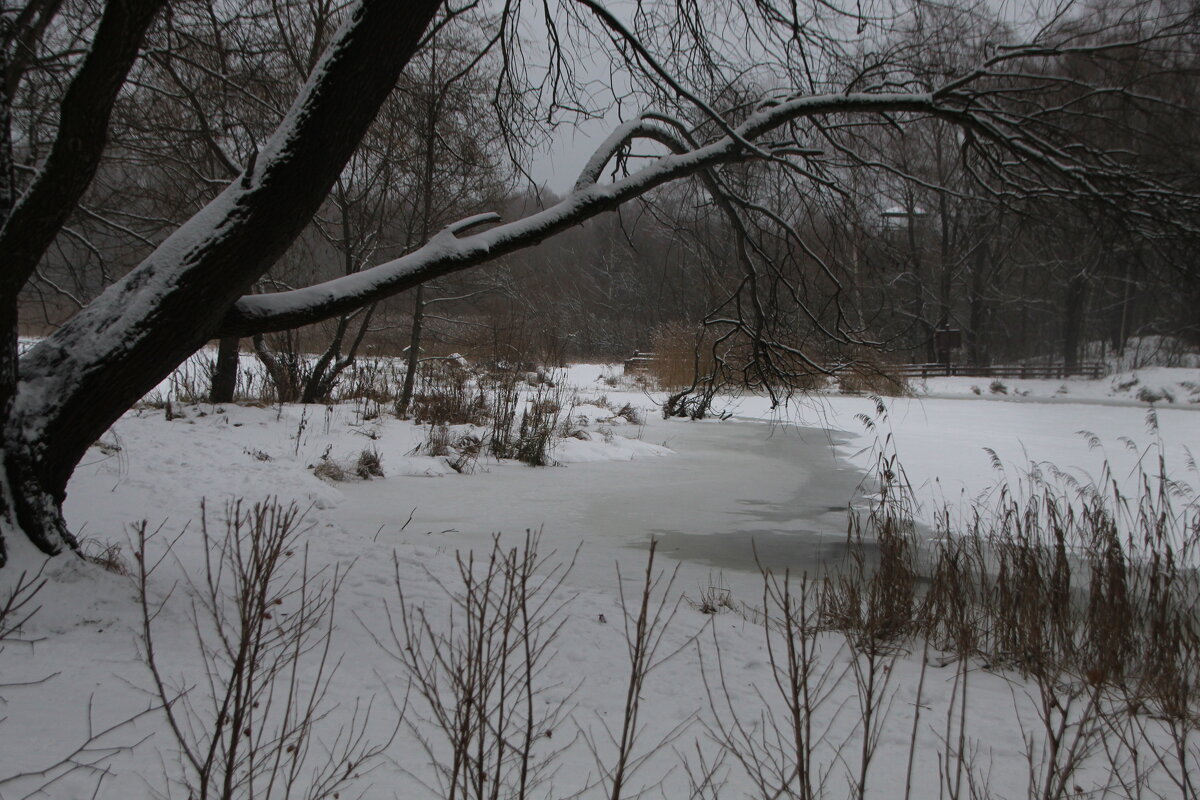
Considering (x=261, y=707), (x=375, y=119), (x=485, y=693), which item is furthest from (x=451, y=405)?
(x=485, y=693)

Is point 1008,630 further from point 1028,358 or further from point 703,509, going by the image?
point 1028,358

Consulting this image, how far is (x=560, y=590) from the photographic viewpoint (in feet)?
12.0

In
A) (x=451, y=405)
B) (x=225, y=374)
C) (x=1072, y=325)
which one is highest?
(x=1072, y=325)

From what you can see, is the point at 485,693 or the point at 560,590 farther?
the point at 560,590

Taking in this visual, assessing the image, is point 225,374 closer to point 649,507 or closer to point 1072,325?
point 649,507

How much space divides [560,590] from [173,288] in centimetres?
214

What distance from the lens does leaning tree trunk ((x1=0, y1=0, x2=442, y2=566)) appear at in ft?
8.72

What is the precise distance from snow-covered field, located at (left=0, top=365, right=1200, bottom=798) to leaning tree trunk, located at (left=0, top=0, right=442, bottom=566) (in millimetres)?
406

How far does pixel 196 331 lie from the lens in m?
2.79

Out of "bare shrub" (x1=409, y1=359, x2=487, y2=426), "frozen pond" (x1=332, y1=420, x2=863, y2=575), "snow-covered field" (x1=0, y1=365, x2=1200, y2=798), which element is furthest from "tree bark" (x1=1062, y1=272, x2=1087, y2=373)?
"bare shrub" (x1=409, y1=359, x2=487, y2=426)

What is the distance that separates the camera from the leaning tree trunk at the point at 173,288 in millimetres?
2658

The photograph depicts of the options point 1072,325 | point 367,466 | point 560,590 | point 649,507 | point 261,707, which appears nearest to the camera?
point 261,707

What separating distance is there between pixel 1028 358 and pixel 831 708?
2592 centimetres

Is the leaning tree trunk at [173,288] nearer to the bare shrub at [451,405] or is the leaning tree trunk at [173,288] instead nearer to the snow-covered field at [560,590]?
the snow-covered field at [560,590]
